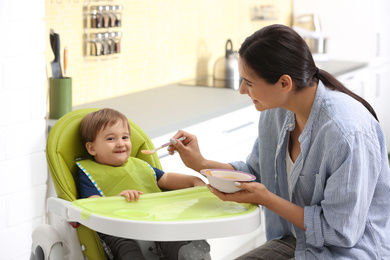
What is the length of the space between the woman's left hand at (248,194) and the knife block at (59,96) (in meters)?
1.15

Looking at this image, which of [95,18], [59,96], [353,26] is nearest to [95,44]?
[95,18]

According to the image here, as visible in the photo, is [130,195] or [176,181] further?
[176,181]

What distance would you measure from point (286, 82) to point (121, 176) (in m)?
0.64

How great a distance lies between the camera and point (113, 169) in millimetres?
2018

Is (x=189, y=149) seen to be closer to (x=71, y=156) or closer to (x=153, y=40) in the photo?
(x=71, y=156)

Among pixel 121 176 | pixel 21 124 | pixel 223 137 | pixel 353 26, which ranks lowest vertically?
pixel 223 137

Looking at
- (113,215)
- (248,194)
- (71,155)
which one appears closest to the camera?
(113,215)

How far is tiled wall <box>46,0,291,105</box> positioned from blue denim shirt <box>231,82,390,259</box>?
1541 mm

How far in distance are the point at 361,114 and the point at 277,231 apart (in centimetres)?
61

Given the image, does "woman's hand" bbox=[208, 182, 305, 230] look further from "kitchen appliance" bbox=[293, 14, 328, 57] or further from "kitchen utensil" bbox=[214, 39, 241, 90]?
"kitchen appliance" bbox=[293, 14, 328, 57]

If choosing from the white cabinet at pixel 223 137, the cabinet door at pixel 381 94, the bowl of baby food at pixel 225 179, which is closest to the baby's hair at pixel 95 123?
the bowl of baby food at pixel 225 179

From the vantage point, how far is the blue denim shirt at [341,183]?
1708 millimetres

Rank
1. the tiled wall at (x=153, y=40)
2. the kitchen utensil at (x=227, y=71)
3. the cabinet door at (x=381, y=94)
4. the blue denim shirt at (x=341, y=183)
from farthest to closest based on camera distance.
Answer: the cabinet door at (x=381, y=94) → the kitchen utensil at (x=227, y=71) → the tiled wall at (x=153, y=40) → the blue denim shirt at (x=341, y=183)

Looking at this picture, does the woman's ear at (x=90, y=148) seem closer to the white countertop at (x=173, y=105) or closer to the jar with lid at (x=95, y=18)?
the white countertop at (x=173, y=105)
